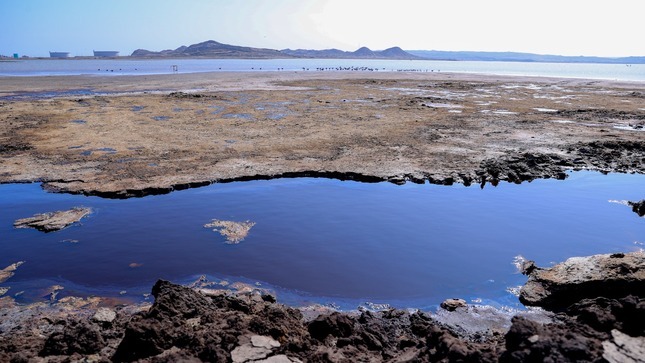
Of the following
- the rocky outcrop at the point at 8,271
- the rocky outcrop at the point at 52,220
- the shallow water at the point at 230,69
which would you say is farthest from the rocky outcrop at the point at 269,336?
the shallow water at the point at 230,69

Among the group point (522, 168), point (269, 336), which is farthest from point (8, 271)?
point (522, 168)

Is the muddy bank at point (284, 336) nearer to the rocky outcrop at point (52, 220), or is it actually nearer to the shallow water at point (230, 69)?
the rocky outcrop at point (52, 220)

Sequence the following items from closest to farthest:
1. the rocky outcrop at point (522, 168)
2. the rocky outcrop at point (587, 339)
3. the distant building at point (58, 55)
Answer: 1. the rocky outcrop at point (587, 339)
2. the rocky outcrop at point (522, 168)
3. the distant building at point (58, 55)

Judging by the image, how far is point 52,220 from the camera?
8.73 metres

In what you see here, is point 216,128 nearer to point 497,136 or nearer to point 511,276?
point 497,136

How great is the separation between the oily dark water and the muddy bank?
956 millimetres

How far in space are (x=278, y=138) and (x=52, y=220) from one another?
7964mm

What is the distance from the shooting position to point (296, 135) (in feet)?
52.3

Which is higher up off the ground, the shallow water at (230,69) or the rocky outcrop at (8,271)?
the shallow water at (230,69)

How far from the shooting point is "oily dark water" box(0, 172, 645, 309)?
22.2 ft

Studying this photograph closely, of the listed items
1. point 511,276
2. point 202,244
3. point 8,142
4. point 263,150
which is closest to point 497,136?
point 263,150

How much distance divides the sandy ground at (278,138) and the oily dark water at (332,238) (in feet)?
2.34

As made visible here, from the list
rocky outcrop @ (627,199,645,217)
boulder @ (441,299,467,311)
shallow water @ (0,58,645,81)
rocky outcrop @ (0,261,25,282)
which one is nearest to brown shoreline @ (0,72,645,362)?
boulder @ (441,299,467,311)

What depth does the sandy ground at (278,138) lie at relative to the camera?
11555 millimetres
